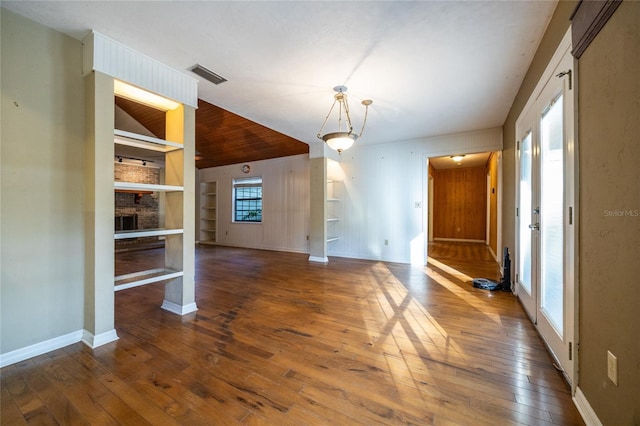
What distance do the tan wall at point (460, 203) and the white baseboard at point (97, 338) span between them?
9.05 meters

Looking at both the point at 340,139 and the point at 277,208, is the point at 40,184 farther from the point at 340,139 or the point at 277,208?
the point at 277,208

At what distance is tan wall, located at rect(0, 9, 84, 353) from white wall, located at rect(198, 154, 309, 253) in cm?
495

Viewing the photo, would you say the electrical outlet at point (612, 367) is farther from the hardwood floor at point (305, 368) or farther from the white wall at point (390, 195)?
the white wall at point (390, 195)

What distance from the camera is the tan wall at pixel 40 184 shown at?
1.90 metres

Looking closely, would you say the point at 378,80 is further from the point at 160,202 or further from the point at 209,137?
the point at 160,202

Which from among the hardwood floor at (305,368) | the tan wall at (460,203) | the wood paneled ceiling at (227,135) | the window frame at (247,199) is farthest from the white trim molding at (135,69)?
the tan wall at (460,203)

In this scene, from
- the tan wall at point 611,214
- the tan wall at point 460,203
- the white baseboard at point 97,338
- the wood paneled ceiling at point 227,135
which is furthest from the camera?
the tan wall at point 460,203

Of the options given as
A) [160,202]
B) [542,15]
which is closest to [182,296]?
[542,15]

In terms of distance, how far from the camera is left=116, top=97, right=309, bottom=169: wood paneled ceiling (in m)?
5.57

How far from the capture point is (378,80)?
115 inches

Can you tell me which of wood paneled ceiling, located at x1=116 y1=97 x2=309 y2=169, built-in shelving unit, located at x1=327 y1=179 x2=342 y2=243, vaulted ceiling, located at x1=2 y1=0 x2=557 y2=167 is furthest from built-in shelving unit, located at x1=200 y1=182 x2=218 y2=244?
vaulted ceiling, located at x1=2 y1=0 x2=557 y2=167

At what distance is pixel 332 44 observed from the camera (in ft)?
7.50

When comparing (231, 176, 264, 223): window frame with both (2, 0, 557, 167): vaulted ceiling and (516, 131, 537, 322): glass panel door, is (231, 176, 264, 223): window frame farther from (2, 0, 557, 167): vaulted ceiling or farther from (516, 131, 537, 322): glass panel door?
(516, 131, 537, 322): glass panel door

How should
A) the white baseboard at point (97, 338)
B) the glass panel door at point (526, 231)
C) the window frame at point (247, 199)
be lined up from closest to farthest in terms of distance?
the white baseboard at point (97, 338) < the glass panel door at point (526, 231) < the window frame at point (247, 199)
